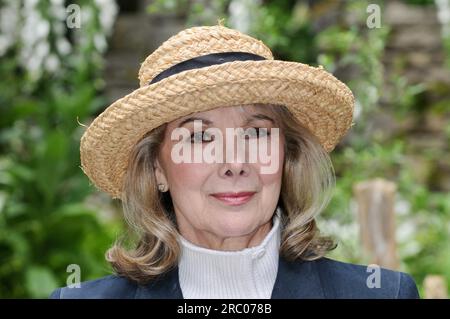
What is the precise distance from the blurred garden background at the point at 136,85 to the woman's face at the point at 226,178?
5.27 feet

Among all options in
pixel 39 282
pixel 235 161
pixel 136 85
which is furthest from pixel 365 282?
pixel 136 85

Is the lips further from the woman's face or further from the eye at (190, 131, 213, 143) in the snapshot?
the eye at (190, 131, 213, 143)

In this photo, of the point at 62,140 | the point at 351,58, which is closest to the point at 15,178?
the point at 62,140

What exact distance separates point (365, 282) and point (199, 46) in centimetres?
65

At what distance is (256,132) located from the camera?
1862 mm

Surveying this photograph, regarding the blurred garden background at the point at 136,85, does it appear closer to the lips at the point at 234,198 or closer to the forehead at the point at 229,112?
the forehead at the point at 229,112

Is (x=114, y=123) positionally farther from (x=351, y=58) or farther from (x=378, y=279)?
(x=351, y=58)

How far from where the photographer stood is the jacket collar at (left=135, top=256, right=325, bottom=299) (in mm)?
1908

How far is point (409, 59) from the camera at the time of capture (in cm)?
707

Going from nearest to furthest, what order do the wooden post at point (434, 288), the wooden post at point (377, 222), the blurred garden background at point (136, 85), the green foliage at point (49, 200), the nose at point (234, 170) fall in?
the nose at point (234, 170)
the wooden post at point (434, 288)
the wooden post at point (377, 222)
the blurred garden background at point (136, 85)
the green foliage at point (49, 200)

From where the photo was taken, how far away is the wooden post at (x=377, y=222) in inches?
156

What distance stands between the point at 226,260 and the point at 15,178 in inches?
143

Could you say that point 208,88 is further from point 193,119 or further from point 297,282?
point 297,282

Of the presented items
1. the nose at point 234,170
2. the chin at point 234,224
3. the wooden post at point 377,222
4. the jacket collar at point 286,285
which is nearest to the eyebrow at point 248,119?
the nose at point 234,170
